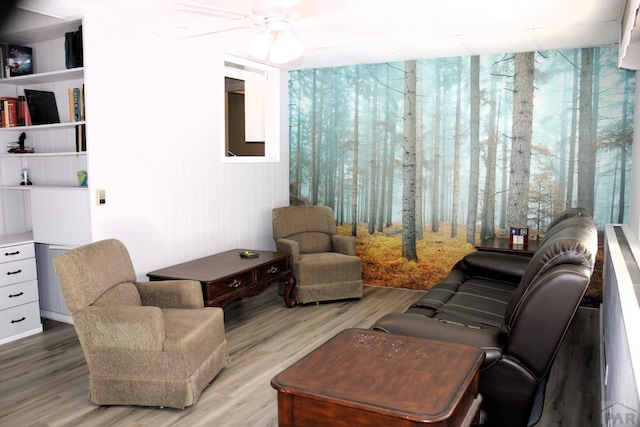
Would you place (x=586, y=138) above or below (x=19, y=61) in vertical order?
below

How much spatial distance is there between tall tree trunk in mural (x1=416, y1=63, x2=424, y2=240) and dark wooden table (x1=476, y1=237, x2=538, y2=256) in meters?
0.82

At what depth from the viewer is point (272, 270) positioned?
15.4 ft

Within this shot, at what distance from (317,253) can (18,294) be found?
2684 millimetres

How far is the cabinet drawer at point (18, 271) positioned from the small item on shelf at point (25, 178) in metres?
0.72

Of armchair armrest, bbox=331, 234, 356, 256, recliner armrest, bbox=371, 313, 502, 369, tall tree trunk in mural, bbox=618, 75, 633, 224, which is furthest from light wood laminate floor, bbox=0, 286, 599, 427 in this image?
Result: tall tree trunk in mural, bbox=618, 75, 633, 224

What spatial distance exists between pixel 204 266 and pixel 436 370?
2812mm

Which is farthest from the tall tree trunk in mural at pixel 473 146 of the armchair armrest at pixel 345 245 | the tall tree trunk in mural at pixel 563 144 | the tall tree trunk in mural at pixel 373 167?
the armchair armrest at pixel 345 245

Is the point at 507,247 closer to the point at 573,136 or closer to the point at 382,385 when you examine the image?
the point at 573,136

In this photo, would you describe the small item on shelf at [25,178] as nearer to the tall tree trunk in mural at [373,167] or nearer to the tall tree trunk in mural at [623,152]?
the tall tree trunk in mural at [373,167]

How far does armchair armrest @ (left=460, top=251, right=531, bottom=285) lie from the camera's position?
4051 mm

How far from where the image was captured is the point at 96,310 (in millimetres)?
2982

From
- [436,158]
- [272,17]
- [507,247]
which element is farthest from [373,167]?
[272,17]

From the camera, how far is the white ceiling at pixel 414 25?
3447mm

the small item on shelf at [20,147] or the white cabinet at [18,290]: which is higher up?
the small item on shelf at [20,147]
